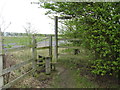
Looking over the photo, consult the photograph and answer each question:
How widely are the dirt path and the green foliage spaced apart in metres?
0.63

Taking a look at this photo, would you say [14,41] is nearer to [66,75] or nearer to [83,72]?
[66,75]

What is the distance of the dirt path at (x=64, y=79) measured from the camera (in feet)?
7.94

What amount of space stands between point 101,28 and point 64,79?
1486 millimetres

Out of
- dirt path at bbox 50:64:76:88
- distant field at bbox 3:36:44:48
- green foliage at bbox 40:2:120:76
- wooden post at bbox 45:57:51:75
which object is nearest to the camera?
distant field at bbox 3:36:44:48

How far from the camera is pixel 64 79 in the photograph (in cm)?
262

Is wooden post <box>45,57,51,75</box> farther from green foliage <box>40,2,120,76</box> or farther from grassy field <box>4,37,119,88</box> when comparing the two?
green foliage <box>40,2,120,76</box>

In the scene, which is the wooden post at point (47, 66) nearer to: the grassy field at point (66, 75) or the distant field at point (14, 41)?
the grassy field at point (66, 75)

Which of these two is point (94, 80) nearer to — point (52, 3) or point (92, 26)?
point (92, 26)

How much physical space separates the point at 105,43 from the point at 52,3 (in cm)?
166

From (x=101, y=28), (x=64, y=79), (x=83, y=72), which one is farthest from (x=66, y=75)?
(x=101, y=28)

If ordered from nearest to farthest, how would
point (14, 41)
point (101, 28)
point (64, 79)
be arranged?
Result: point (14, 41), point (101, 28), point (64, 79)

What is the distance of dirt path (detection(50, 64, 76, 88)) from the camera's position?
2420 mm

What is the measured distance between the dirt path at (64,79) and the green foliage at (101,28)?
63 cm

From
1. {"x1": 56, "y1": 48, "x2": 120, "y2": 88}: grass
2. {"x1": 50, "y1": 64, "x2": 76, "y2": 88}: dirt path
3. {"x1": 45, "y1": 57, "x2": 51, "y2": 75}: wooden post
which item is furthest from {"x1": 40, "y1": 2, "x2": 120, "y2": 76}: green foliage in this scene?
{"x1": 45, "y1": 57, "x2": 51, "y2": 75}: wooden post
